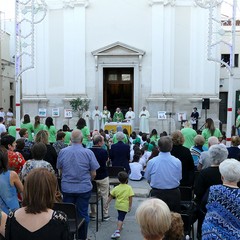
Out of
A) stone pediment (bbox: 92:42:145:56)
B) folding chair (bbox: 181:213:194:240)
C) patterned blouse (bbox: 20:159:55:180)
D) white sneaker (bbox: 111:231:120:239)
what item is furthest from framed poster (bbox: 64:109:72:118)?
folding chair (bbox: 181:213:194:240)

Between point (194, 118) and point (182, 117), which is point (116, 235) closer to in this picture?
point (194, 118)

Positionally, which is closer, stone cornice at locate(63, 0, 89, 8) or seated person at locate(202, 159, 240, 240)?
seated person at locate(202, 159, 240, 240)

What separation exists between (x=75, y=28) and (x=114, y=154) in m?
18.3

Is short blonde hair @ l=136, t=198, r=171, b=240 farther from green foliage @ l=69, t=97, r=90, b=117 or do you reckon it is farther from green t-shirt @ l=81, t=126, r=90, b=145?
green foliage @ l=69, t=97, r=90, b=117

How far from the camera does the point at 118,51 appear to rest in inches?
970

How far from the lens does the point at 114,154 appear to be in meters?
7.94

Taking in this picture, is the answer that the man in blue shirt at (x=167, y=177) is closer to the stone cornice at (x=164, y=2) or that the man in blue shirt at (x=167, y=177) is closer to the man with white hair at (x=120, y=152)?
the man with white hair at (x=120, y=152)

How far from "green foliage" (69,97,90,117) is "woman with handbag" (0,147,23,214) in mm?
19424

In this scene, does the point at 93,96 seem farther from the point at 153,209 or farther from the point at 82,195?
the point at 153,209

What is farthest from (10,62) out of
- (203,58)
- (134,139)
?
(134,139)

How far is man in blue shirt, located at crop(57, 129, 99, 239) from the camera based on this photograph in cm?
533

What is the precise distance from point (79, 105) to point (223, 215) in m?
20.9

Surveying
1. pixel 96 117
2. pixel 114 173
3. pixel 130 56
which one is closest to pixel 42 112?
pixel 96 117

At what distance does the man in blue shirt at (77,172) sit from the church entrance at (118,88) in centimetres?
2052
